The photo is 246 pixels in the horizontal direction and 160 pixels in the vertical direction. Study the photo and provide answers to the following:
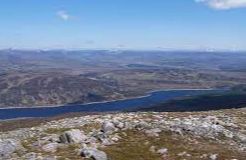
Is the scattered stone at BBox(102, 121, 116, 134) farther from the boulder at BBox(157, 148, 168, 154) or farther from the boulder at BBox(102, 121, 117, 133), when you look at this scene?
the boulder at BBox(157, 148, 168, 154)

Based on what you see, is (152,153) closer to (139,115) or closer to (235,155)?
(235,155)

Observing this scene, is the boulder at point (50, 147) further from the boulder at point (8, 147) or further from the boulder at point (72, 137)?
the boulder at point (8, 147)

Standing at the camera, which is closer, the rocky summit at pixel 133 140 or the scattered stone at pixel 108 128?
the rocky summit at pixel 133 140

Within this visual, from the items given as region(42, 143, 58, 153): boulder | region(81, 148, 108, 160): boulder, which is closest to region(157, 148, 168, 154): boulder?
region(81, 148, 108, 160): boulder

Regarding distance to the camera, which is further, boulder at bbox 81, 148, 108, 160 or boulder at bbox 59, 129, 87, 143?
boulder at bbox 59, 129, 87, 143

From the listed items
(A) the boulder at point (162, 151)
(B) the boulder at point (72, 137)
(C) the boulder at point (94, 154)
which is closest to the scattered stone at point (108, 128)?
(B) the boulder at point (72, 137)

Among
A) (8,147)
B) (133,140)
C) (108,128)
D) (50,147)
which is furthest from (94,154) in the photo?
(8,147)

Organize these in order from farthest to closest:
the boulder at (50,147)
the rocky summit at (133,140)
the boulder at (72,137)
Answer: the boulder at (72,137), the boulder at (50,147), the rocky summit at (133,140)
